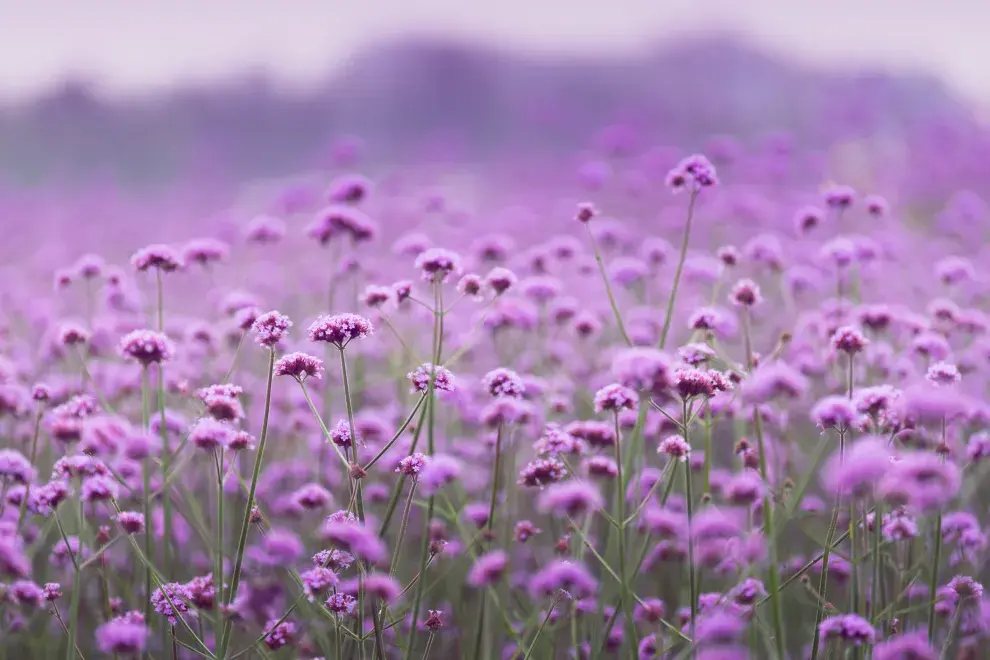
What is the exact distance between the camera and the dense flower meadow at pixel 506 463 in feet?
8.41

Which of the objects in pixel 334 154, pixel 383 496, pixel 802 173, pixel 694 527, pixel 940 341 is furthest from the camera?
pixel 802 173

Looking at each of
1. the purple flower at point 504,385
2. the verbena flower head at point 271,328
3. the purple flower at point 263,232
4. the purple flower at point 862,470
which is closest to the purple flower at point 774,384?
the purple flower at point 862,470

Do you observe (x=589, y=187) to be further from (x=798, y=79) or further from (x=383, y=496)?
(x=798, y=79)

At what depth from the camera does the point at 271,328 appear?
2.86 metres

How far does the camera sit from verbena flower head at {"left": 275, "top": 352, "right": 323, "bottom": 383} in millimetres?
2812

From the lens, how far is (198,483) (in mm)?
5469

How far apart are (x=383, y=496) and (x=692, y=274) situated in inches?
98.8

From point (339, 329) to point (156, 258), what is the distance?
1288 millimetres

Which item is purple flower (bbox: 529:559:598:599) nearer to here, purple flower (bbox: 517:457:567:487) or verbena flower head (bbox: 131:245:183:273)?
purple flower (bbox: 517:457:567:487)

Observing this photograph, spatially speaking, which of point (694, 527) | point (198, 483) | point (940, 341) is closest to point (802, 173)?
point (940, 341)

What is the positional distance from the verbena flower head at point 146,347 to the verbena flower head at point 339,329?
1.69ft

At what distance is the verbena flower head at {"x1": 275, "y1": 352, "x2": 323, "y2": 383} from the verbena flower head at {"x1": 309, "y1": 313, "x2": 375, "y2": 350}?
0.28ft

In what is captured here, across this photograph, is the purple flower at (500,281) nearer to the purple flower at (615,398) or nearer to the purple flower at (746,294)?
the purple flower at (615,398)

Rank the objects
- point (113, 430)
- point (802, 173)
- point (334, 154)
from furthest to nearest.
Result: point (802, 173), point (334, 154), point (113, 430)
